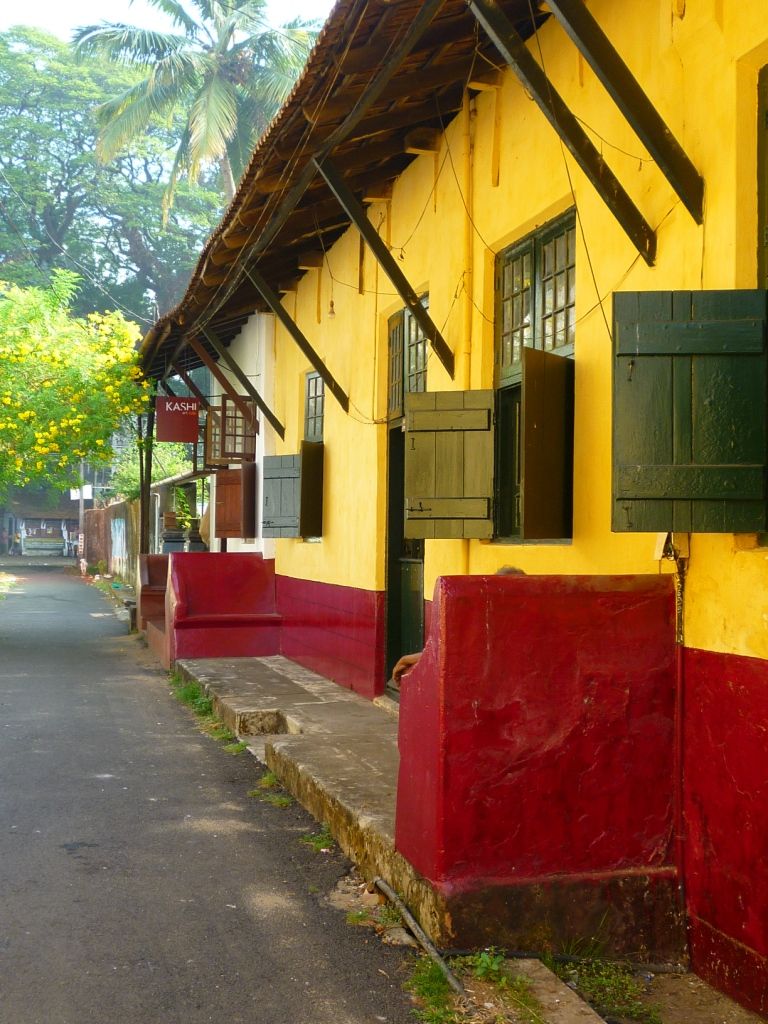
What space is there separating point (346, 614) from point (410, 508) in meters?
3.49

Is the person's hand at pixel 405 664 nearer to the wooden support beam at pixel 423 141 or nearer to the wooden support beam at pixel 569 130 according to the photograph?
the wooden support beam at pixel 569 130

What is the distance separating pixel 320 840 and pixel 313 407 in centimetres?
720

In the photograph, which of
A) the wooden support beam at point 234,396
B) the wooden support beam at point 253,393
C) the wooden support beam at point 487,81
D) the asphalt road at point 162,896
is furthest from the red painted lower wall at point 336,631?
the wooden support beam at point 487,81

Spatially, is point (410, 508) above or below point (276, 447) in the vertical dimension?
below

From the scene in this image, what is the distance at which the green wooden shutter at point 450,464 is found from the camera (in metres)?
6.79

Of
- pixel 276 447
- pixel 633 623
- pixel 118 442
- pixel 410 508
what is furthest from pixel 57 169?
pixel 633 623

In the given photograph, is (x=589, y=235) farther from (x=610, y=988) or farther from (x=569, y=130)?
(x=610, y=988)

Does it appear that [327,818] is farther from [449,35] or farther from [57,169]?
[57,169]

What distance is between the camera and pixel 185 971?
4090 mm

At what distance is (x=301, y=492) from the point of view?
11.4 m

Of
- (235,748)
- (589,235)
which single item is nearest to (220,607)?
(235,748)

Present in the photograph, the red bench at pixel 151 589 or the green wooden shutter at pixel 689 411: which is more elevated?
the green wooden shutter at pixel 689 411

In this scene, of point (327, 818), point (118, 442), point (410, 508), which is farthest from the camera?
point (118, 442)

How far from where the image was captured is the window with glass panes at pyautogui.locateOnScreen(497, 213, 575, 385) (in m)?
6.11
